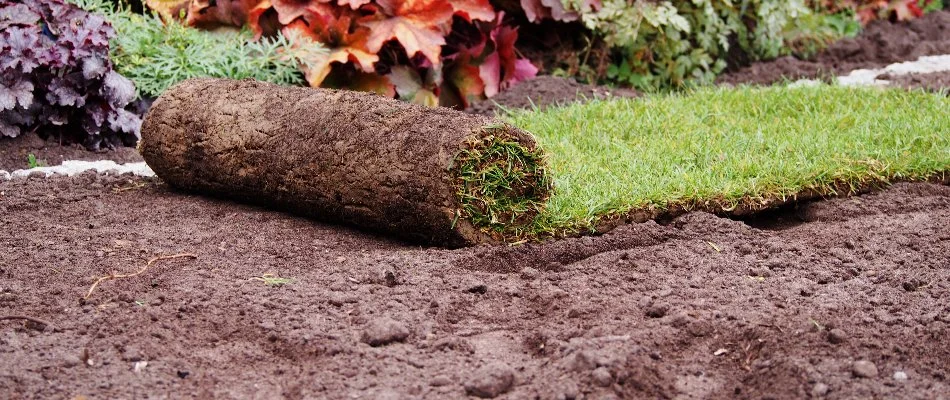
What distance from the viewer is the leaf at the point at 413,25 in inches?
240

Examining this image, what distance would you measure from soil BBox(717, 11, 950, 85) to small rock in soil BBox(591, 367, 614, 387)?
4913 millimetres

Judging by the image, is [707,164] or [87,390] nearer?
[87,390]

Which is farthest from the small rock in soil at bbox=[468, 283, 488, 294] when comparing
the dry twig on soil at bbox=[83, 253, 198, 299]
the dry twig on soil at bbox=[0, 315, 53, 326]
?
the dry twig on soil at bbox=[0, 315, 53, 326]

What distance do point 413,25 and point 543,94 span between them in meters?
0.92

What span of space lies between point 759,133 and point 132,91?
323 centimetres

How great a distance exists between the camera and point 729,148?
492 centimetres

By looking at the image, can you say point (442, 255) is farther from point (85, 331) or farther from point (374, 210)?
point (85, 331)

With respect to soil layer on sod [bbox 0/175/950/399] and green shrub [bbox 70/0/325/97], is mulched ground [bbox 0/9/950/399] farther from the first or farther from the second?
green shrub [bbox 70/0/325/97]

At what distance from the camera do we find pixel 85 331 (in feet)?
9.87

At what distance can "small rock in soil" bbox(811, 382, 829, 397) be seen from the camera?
8.51ft

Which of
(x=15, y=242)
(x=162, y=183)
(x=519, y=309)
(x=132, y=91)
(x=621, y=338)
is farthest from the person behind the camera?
(x=132, y=91)

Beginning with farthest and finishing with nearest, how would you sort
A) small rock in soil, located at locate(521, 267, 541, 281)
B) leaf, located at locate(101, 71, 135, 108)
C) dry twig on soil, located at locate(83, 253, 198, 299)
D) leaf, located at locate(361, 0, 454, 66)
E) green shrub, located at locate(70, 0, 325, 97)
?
leaf, located at locate(361, 0, 454, 66) < green shrub, located at locate(70, 0, 325, 97) < leaf, located at locate(101, 71, 135, 108) < small rock in soil, located at locate(521, 267, 541, 281) < dry twig on soil, located at locate(83, 253, 198, 299)

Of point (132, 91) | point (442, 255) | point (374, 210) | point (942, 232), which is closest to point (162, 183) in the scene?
point (132, 91)

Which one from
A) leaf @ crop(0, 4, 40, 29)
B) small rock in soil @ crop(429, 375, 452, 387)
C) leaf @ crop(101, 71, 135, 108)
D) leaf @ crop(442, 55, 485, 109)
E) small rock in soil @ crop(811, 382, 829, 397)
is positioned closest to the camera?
small rock in soil @ crop(811, 382, 829, 397)
